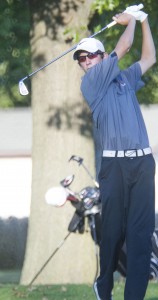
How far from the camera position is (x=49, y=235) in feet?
42.0

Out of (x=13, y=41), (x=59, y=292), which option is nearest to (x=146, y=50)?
(x=59, y=292)

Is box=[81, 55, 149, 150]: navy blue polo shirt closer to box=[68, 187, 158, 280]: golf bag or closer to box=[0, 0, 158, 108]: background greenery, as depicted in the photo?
box=[68, 187, 158, 280]: golf bag

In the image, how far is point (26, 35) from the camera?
16703 millimetres

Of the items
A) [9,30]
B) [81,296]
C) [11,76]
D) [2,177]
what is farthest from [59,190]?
[2,177]

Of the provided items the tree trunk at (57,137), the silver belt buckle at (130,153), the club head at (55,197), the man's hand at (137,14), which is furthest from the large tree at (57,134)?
the silver belt buckle at (130,153)

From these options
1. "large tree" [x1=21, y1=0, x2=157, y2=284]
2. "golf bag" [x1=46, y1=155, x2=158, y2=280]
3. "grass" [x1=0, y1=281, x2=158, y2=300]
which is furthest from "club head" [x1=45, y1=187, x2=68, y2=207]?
"large tree" [x1=21, y1=0, x2=157, y2=284]

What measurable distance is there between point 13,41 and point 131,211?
29.5 feet

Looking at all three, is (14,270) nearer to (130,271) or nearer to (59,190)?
(59,190)

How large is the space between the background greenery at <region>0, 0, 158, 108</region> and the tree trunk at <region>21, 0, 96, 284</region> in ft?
0.72

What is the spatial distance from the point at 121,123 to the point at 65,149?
4.84m

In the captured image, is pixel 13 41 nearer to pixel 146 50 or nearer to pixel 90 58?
pixel 146 50

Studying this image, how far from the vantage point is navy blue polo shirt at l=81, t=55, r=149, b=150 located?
25.9 ft

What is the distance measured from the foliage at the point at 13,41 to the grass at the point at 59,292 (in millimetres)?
3997

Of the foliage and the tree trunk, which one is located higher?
the foliage
